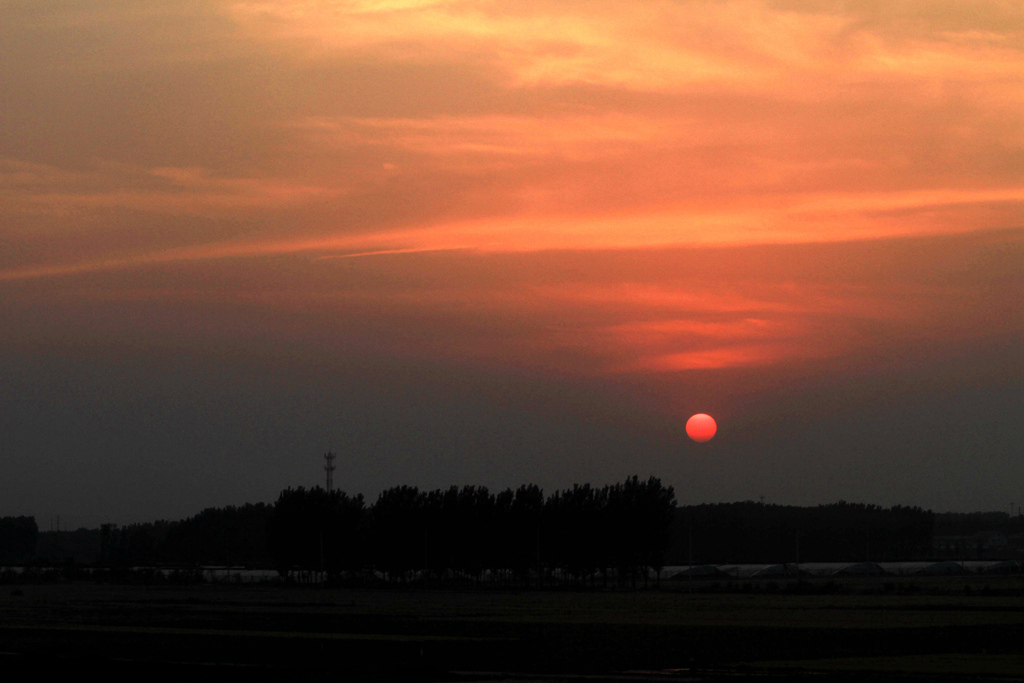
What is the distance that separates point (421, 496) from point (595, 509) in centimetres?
1918

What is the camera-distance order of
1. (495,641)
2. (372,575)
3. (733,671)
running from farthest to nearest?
(372,575), (495,641), (733,671)

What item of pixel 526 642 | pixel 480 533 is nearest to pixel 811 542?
pixel 480 533

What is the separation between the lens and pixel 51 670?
25.2 meters

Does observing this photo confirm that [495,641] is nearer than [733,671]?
No

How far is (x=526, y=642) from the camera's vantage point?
1286 inches

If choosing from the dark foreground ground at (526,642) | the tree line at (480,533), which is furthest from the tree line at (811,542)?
the dark foreground ground at (526,642)

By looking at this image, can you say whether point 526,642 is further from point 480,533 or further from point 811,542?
point 811,542

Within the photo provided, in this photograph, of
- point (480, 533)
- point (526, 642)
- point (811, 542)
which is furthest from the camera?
point (811, 542)

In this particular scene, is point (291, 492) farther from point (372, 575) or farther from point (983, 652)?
point (983, 652)

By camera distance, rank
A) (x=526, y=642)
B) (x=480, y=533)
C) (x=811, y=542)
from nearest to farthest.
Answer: (x=526, y=642) < (x=480, y=533) < (x=811, y=542)

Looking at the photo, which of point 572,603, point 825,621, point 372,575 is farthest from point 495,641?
point 372,575

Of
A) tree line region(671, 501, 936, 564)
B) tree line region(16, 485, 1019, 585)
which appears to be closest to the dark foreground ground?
tree line region(16, 485, 1019, 585)

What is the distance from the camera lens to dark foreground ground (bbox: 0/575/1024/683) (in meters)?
24.5

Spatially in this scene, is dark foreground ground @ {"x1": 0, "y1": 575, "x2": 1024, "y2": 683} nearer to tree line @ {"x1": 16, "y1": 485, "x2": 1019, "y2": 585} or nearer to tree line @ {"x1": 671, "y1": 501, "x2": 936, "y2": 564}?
tree line @ {"x1": 16, "y1": 485, "x2": 1019, "y2": 585}
